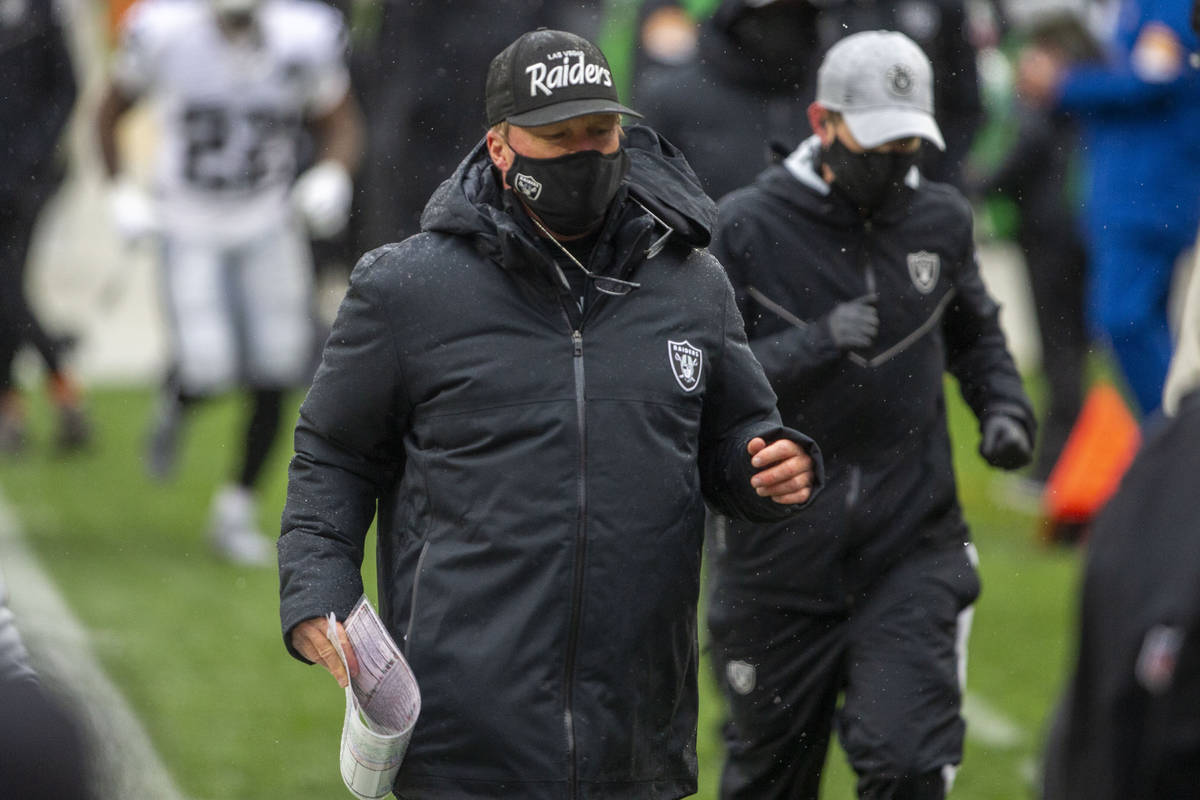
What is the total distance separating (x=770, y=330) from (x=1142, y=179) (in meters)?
3.82

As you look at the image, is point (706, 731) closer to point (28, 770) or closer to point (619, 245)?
point (619, 245)

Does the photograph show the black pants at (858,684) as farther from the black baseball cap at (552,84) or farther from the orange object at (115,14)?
the orange object at (115,14)

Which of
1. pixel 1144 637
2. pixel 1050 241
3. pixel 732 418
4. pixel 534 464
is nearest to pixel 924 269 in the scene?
pixel 732 418

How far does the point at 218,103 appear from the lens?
8.79 metres

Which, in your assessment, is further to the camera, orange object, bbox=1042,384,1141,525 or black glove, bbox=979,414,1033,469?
orange object, bbox=1042,384,1141,525

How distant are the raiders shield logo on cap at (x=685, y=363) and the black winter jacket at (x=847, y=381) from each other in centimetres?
88

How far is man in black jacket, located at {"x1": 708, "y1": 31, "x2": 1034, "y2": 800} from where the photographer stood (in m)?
4.75

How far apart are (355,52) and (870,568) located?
30.5 feet

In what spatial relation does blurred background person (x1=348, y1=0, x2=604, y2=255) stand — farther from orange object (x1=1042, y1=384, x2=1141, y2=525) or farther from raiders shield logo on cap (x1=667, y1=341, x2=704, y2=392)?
raiders shield logo on cap (x1=667, y1=341, x2=704, y2=392)

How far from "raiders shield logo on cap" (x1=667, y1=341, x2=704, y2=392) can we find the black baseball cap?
0.41 metres

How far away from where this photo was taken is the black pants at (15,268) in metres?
9.41

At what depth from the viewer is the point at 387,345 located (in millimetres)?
3746

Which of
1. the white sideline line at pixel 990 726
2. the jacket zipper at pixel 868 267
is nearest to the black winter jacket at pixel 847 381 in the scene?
Result: the jacket zipper at pixel 868 267

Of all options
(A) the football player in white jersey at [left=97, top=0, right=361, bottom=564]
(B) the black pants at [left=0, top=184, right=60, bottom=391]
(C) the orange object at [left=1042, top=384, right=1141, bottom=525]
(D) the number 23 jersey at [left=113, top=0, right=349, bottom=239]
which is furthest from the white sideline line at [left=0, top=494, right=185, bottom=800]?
(B) the black pants at [left=0, top=184, right=60, bottom=391]
